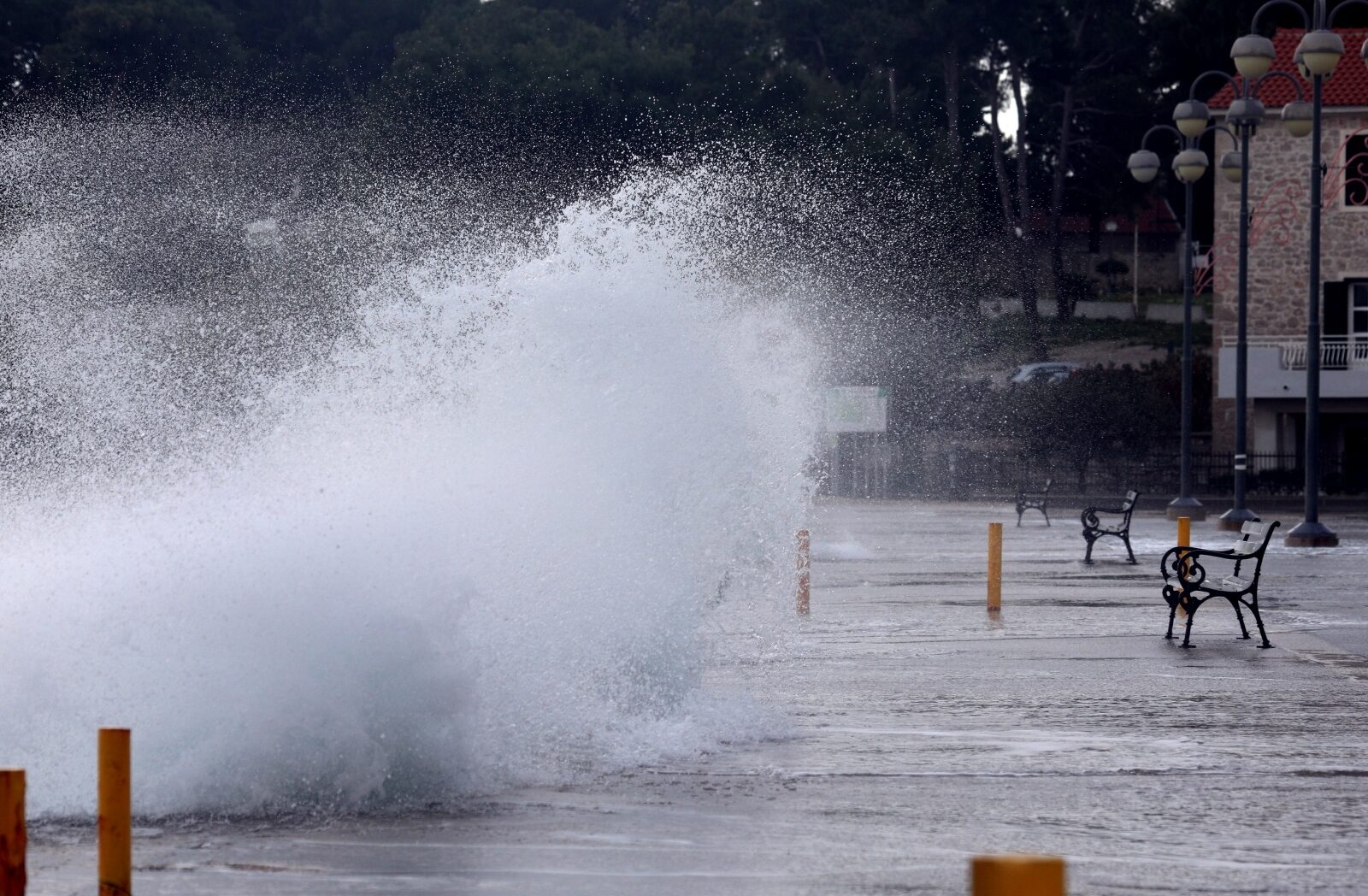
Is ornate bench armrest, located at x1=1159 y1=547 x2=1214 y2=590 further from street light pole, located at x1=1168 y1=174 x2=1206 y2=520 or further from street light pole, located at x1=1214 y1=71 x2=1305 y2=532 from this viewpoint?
street light pole, located at x1=1168 y1=174 x2=1206 y2=520

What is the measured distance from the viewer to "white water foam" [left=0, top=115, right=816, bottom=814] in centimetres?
878

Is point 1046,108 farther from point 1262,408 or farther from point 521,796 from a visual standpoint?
point 521,796

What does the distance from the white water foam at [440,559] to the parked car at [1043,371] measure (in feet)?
140

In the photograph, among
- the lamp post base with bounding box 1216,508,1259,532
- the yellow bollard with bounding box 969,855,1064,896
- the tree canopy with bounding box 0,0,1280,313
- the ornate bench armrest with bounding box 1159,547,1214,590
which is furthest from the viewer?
the tree canopy with bounding box 0,0,1280,313

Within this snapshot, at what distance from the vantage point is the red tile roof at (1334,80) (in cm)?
4766

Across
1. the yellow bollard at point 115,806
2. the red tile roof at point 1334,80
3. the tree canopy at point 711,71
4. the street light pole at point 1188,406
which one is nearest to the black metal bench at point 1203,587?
the yellow bollard at point 115,806

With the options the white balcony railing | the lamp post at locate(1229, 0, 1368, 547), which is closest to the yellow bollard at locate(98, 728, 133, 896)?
the lamp post at locate(1229, 0, 1368, 547)

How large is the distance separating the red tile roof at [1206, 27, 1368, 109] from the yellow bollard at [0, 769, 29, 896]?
151ft

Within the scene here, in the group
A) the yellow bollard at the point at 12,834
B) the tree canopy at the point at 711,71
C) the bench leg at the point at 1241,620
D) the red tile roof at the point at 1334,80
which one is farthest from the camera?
the tree canopy at the point at 711,71

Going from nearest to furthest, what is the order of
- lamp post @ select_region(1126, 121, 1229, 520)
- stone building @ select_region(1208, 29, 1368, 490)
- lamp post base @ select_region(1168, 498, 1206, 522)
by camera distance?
lamp post @ select_region(1126, 121, 1229, 520) < lamp post base @ select_region(1168, 498, 1206, 522) < stone building @ select_region(1208, 29, 1368, 490)

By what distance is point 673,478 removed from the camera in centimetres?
1160

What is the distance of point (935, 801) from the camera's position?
869cm

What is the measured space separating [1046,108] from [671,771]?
65590 millimetres

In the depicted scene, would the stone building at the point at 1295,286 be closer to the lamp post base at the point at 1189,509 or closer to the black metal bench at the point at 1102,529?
the lamp post base at the point at 1189,509
